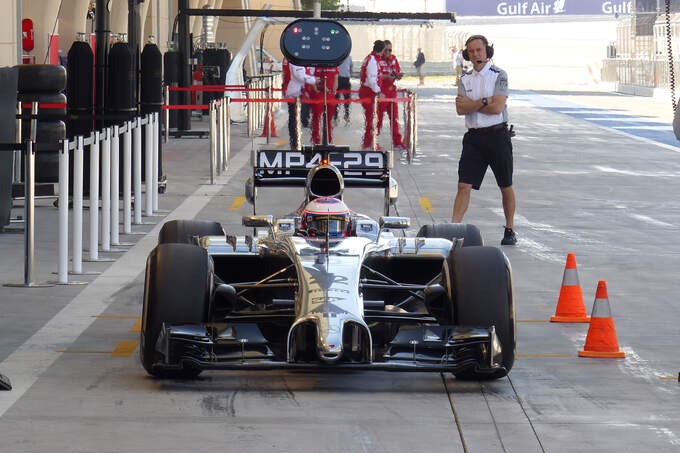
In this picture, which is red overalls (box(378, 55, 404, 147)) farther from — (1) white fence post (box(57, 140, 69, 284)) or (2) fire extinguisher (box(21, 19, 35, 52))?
(1) white fence post (box(57, 140, 69, 284))

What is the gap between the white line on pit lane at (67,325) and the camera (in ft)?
24.2

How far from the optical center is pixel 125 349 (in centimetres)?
815

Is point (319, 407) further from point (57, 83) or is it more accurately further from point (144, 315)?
point (57, 83)

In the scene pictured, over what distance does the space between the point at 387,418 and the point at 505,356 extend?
33.5 inches

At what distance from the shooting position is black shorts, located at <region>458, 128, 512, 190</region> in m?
13.0

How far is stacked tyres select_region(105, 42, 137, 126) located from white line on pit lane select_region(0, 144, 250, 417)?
270cm

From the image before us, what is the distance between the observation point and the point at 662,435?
20.8 ft

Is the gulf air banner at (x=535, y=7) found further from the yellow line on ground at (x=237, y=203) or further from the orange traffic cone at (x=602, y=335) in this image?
the orange traffic cone at (x=602, y=335)

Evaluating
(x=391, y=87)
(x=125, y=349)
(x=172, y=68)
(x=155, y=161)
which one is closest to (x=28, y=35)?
(x=172, y=68)

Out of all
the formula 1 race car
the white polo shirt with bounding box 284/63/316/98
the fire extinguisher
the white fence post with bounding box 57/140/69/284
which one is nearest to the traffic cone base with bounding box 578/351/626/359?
the formula 1 race car

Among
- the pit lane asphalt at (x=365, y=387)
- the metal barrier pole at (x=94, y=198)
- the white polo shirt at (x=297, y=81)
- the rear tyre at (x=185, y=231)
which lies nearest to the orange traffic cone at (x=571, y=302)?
the pit lane asphalt at (x=365, y=387)

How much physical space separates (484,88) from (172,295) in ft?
20.9

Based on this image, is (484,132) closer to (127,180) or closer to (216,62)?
(127,180)

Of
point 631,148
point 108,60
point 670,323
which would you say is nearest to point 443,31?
point 631,148
